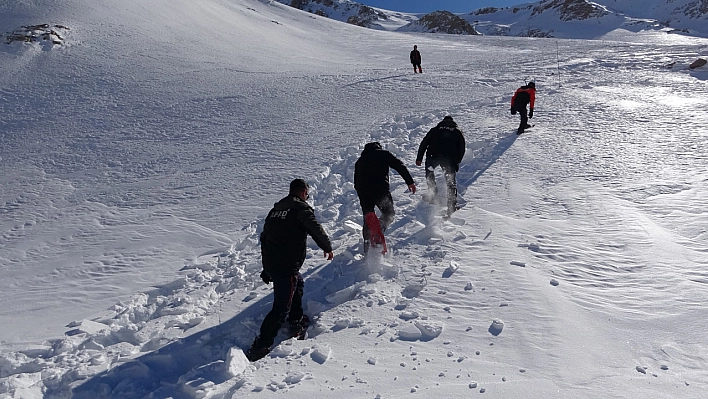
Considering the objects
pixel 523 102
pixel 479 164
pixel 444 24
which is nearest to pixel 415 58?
pixel 523 102

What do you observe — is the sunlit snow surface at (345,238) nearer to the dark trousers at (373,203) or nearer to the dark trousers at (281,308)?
the dark trousers at (281,308)

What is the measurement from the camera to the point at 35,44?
17.5 m

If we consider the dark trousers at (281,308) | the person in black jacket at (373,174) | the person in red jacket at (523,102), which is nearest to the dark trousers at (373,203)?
the person in black jacket at (373,174)

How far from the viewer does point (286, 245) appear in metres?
4.38

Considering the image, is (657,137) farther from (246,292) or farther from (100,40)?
(100,40)

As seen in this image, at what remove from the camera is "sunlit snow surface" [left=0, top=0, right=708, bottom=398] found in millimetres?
3896

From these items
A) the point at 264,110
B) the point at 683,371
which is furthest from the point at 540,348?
the point at 264,110

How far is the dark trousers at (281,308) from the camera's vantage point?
4.24 metres

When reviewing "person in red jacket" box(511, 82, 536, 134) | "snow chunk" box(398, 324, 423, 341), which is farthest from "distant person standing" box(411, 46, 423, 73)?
"snow chunk" box(398, 324, 423, 341)

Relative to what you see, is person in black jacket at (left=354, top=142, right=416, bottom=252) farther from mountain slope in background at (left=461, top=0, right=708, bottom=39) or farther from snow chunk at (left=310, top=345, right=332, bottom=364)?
mountain slope in background at (left=461, top=0, right=708, bottom=39)

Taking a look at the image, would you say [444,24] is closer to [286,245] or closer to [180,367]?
[286,245]

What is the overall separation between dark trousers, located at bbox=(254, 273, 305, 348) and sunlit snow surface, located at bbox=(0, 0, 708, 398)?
174 mm

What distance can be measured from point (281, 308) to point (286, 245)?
0.59 metres

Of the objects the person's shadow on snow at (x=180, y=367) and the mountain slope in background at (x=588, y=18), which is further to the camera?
the mountain slope in background at (x=588, y=18)
